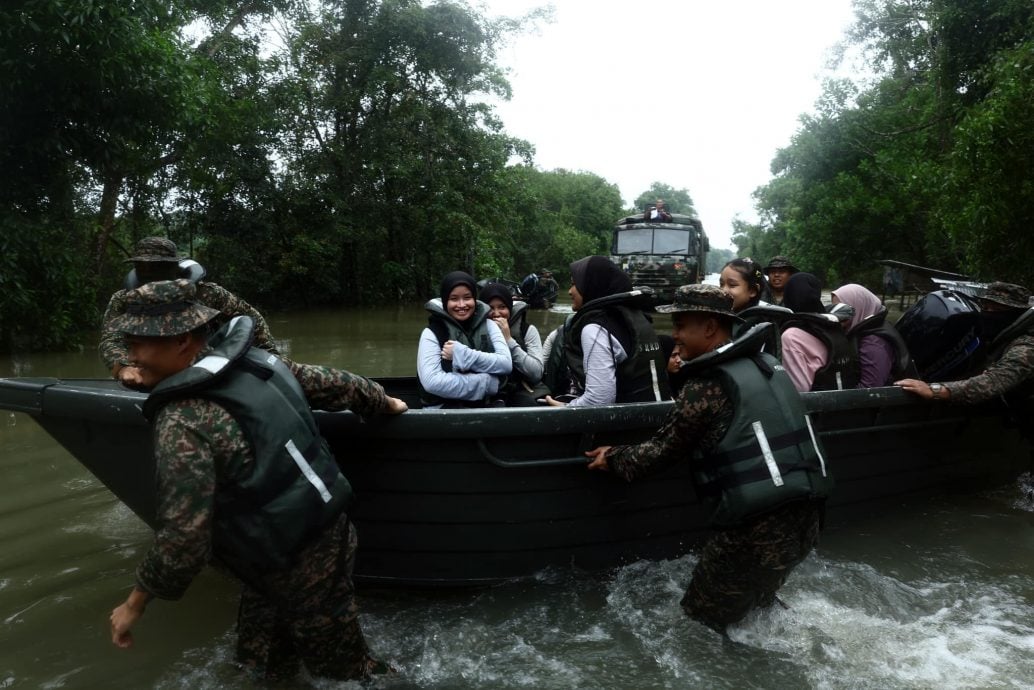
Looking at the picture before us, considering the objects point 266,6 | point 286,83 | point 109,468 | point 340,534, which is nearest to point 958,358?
point 340,534

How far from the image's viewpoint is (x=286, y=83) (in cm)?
1927

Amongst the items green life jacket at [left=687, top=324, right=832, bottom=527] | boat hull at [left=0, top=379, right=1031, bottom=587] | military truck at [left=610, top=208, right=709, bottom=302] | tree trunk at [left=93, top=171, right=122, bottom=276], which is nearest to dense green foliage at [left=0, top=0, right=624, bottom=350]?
tree trunk at [left=93, top=171, right=122, bottom=276]

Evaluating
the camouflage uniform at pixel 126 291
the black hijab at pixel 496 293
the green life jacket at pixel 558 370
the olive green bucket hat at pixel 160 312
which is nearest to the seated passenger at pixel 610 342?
the green life jacket at pixel 558 370

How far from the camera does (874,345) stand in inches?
184

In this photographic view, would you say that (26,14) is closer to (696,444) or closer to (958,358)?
(696,444)

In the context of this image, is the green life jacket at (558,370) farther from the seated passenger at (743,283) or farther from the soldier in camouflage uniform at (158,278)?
the soldier in camouflage uniform at (158,278)

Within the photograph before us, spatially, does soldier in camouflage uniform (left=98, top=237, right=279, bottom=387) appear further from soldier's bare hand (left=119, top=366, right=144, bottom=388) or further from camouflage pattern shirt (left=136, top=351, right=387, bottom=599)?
camouflage pattern shirt (left=136, top=351, right=387, bottom=599)

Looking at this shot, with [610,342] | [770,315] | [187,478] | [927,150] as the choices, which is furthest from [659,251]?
[187,478]

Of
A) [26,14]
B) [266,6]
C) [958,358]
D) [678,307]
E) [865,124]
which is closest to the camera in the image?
[678,307]

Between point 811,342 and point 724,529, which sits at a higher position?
point 811,342

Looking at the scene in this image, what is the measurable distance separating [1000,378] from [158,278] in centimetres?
468

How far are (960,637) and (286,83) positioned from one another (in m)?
19.1

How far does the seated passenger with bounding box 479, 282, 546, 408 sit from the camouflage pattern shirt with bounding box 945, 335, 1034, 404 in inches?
92.6

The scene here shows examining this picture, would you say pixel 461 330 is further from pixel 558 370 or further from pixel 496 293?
pixel 496 293
